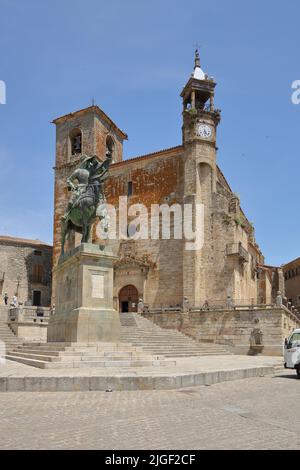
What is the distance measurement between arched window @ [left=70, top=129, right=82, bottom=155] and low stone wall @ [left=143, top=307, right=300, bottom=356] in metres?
18.4

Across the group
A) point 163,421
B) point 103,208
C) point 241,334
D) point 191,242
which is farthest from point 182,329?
point 163,421

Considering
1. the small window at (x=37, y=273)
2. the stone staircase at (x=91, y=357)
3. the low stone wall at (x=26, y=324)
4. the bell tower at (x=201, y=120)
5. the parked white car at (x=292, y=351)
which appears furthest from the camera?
the small window at (x=37, y=273)

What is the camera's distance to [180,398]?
8477 mm

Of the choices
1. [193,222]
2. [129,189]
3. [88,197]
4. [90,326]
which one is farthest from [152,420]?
[129,189]

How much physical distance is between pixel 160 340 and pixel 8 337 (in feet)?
25.3

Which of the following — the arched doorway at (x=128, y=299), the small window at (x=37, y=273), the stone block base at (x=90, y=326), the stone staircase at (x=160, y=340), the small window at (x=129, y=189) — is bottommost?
the stone staircase at (x=160, y=340)

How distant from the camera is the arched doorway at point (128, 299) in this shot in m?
32.8

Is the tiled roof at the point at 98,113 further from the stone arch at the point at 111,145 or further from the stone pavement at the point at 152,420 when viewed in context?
the stone pavement at the point at 152,420

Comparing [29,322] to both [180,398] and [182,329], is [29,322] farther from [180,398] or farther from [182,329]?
[180,398]

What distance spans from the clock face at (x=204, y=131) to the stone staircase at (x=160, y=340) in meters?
13.4

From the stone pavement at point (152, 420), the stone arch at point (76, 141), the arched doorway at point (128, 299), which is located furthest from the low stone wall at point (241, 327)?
the stone arch at point (76, 141)

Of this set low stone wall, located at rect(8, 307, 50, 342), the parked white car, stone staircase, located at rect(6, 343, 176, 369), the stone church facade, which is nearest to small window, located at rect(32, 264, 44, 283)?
the stone church facade

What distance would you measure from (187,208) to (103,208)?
645 inches

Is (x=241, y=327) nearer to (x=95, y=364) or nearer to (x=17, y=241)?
(x=95, y=364)
